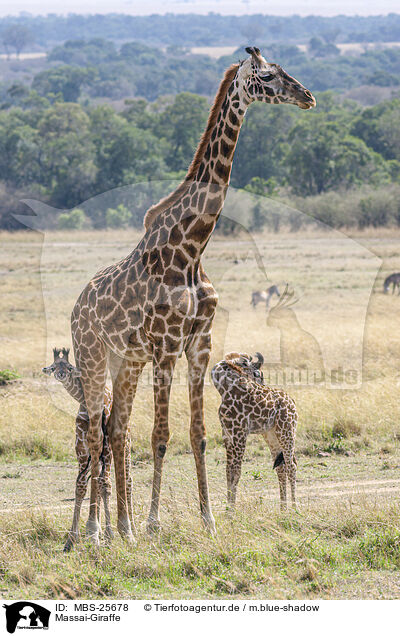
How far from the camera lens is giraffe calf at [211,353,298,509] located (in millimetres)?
7574

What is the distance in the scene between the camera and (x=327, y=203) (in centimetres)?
3788

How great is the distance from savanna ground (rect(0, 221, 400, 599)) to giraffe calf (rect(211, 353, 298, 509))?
29 centimetres

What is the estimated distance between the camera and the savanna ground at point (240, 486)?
5910mm

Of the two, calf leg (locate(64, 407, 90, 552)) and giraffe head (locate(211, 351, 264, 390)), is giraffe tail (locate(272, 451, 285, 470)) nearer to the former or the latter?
giraffe head (locate(211, 351, 264, 390))

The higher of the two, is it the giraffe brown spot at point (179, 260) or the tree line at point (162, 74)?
the tree line at point (162, 74)

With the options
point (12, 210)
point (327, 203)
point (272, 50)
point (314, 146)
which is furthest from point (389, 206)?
point (272, 50)

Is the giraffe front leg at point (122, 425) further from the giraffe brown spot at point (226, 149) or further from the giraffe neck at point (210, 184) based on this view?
the giraffe brown spot at point (226, 149)

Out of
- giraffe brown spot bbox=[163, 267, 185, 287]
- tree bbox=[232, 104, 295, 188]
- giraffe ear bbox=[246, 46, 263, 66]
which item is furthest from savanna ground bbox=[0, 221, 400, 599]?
tree bbox=[232, 104, 295, 188]

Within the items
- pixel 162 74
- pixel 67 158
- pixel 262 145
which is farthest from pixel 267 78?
pixel 162 74

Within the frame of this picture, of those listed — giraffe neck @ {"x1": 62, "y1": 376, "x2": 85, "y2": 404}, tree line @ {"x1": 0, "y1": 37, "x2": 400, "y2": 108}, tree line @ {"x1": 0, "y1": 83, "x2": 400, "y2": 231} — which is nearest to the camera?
giraffe neck @ {"x1": 62, "y1": 376, "x2": 85, "y2": 404}

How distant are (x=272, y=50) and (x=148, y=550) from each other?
538 ft

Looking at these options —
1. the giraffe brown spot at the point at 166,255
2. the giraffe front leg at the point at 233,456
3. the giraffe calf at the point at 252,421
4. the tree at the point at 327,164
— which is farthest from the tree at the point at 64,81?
the giraffe brown spot at the point at 166,255

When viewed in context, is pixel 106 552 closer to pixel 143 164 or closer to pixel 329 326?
pixel 329 326
